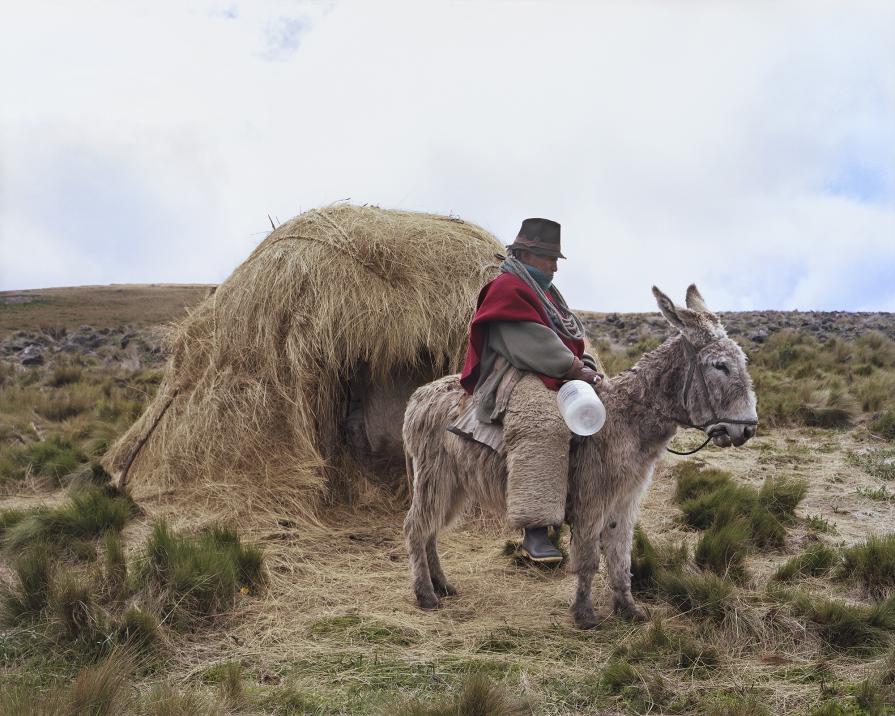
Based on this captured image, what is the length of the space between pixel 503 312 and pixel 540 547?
4.74ft

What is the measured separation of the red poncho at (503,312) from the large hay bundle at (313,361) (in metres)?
2.34

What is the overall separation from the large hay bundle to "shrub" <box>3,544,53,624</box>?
2256mm

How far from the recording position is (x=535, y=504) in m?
4.64

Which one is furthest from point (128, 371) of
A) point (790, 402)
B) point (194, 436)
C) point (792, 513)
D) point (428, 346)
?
point (792, 513)

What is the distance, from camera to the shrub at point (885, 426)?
34.2ft

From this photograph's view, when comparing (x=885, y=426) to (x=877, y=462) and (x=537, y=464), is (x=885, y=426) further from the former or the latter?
(x=537, y=464)

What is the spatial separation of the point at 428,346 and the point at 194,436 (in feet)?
8.16

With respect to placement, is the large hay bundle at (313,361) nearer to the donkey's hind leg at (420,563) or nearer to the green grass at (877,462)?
the donkey's hind leg at (420,563)

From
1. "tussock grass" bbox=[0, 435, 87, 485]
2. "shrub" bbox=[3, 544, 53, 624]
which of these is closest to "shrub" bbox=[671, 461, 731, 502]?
"shrub" bbox=[3, 544, 53, 624]

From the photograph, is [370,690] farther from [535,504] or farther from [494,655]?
[535,504]

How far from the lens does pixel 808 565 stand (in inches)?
228

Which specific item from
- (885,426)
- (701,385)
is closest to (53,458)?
(701,385)

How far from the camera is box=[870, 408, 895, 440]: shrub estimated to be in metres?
10.4

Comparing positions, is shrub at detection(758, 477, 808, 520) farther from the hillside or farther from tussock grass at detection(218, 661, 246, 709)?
tussock grass at detection(218, 661, 246, 709)
